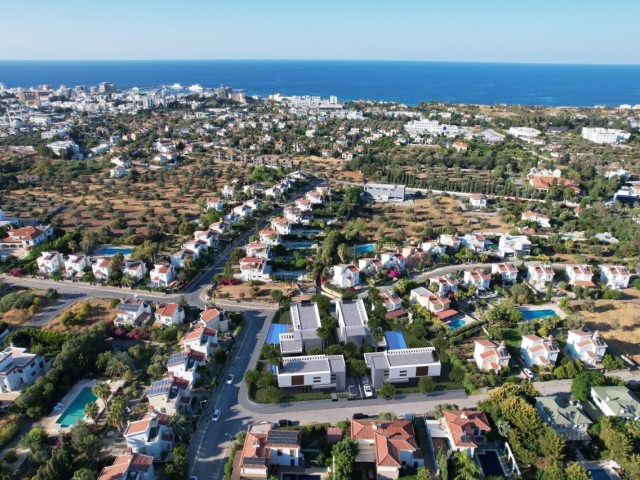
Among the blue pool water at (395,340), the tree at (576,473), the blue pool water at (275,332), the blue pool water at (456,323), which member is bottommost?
the blue pool water at (275,332)

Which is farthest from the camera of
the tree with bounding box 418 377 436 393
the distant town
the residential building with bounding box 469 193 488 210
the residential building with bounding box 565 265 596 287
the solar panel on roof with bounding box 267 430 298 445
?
the residential building with bounding box 469 193 488 210

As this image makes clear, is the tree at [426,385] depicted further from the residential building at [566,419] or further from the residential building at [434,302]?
the residential building at [434,302]

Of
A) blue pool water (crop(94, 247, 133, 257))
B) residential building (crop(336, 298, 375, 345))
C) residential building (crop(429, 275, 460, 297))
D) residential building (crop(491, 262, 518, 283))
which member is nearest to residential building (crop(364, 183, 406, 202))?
residential building (crop(491, 262, 518, 283))

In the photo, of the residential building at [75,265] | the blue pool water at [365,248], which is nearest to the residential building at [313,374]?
the blue pool water at [365,248]

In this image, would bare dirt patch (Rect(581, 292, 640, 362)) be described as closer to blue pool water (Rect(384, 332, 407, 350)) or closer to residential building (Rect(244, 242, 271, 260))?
blue pool water (Rect(384, 332, 407, 350))

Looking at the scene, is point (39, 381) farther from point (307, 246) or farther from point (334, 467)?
point (307, 246)

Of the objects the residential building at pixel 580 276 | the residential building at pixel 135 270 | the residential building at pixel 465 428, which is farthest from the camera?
the residential building at pixel 135 270
